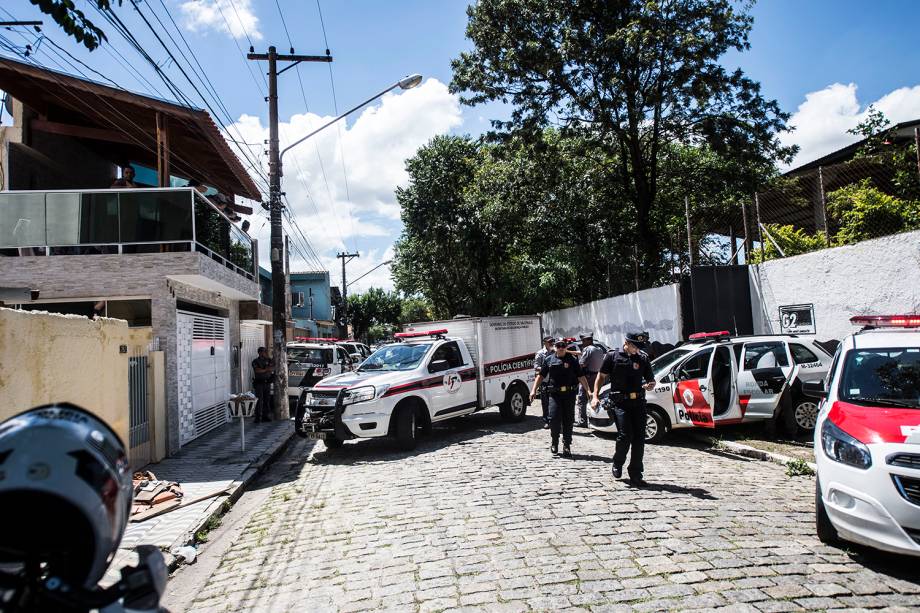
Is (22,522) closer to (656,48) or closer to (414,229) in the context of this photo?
(656,48)

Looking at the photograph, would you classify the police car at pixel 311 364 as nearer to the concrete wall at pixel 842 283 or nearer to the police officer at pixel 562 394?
the police officer at pixel 562 394

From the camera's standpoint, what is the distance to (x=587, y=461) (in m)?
8.34

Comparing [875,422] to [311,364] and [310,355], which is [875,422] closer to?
[311,364]

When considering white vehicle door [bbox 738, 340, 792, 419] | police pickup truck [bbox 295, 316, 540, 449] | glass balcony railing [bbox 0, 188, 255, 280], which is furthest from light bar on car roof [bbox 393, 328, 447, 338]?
white vehicle door [bbox 738, 340, 792, 419]

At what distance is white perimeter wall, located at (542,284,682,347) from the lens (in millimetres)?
15875

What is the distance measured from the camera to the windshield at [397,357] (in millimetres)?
10984

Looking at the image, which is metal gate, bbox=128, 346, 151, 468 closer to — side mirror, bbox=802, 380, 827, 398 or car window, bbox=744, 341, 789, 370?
side mirror, bbox=802, 380, 827, 398

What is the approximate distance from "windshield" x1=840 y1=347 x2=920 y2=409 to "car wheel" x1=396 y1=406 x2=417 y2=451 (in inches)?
254

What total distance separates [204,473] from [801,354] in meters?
9.53

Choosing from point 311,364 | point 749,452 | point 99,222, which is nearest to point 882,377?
point 749,452

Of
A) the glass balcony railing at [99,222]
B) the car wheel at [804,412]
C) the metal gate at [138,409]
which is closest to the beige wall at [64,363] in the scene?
the metal gate at [138,409]

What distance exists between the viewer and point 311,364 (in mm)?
16516

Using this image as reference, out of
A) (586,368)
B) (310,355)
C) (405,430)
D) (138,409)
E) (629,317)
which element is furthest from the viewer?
(629,317)

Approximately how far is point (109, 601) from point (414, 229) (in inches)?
1058
